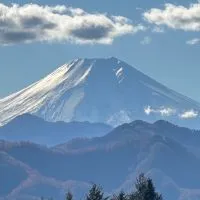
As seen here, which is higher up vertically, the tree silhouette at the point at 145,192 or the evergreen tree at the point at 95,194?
the tree silhouette at the point at 145,192

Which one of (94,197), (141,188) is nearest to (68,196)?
(94,197)

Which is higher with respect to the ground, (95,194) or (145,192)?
(145,192)

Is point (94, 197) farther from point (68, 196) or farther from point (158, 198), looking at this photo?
point (158, 198)

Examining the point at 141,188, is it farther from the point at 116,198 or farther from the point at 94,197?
the point at 94,197

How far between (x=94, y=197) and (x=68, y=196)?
11.1 ft

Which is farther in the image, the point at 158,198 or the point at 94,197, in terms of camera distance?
the point at 158,198

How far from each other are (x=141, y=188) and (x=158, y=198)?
234 centimetres

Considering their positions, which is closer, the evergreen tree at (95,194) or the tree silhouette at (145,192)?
Answer: the evergreen tree at (95,194)

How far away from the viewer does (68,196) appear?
6206cm

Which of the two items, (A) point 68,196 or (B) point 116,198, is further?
(B) point 116,198

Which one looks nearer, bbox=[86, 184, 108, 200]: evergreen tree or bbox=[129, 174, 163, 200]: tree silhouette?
bbox=[86, 184, 108, 200]: evergreen tree

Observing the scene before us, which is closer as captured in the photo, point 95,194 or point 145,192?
point 95,194

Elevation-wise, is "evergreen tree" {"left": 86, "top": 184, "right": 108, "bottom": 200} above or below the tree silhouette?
below

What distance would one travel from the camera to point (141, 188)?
67.6 meters
